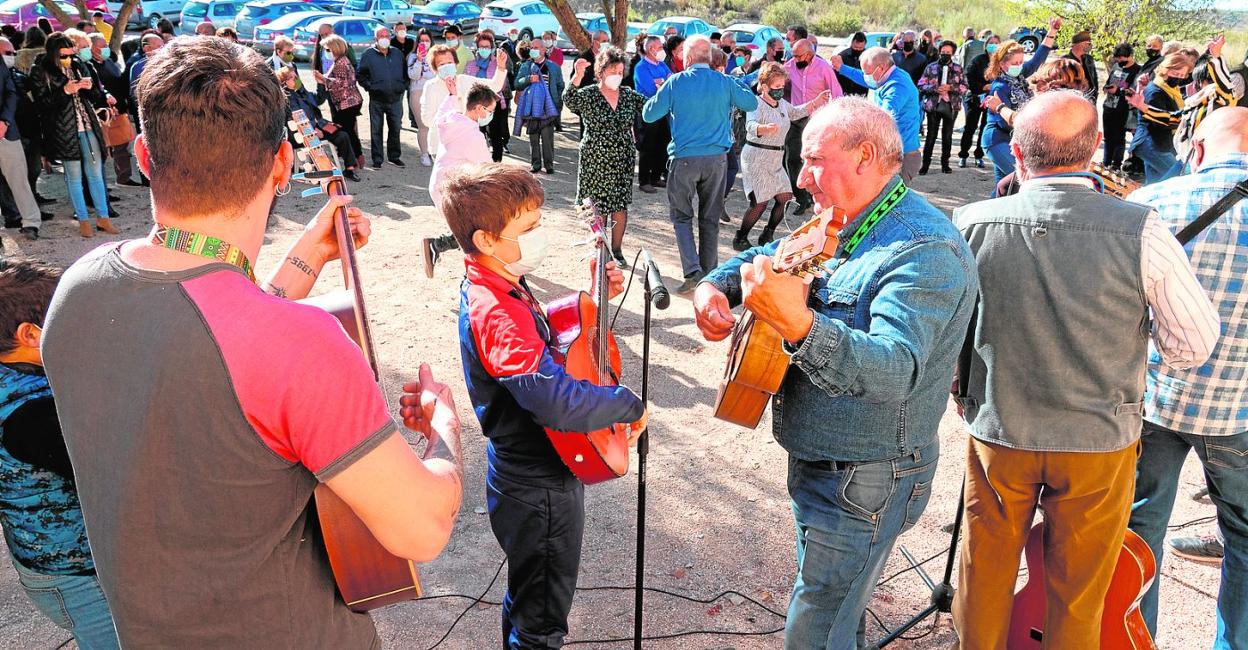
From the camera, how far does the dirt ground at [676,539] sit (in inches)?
145

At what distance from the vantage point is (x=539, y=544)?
9.42 feet

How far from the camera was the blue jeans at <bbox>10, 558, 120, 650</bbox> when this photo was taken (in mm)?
2543

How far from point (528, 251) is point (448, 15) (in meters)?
26.6

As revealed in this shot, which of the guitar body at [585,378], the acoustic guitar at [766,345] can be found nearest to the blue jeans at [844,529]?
the acoustic guitar at [766,345]

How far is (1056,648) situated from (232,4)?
28.2 m

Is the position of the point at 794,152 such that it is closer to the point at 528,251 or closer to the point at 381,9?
the point at 528,251

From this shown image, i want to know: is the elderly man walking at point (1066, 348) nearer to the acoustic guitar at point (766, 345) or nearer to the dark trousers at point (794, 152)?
the acoustic guitar at point (766, 345)


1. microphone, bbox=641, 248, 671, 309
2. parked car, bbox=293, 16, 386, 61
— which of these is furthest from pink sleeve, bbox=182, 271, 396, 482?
parked car, bbox=293, 16, 386, 61

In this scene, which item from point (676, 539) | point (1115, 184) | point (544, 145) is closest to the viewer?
point (1115, 184)

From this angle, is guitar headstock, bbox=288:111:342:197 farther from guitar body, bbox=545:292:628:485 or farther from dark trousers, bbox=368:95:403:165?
dark trousers, bbox=368:95:403:165

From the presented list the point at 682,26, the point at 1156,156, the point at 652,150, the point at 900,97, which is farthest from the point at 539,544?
the point at 682,26

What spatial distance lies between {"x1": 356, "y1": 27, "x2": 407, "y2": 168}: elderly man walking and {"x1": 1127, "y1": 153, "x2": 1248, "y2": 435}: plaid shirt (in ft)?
35.5

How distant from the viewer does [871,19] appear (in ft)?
145

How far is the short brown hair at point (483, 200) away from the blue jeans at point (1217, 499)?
2.55 meters
